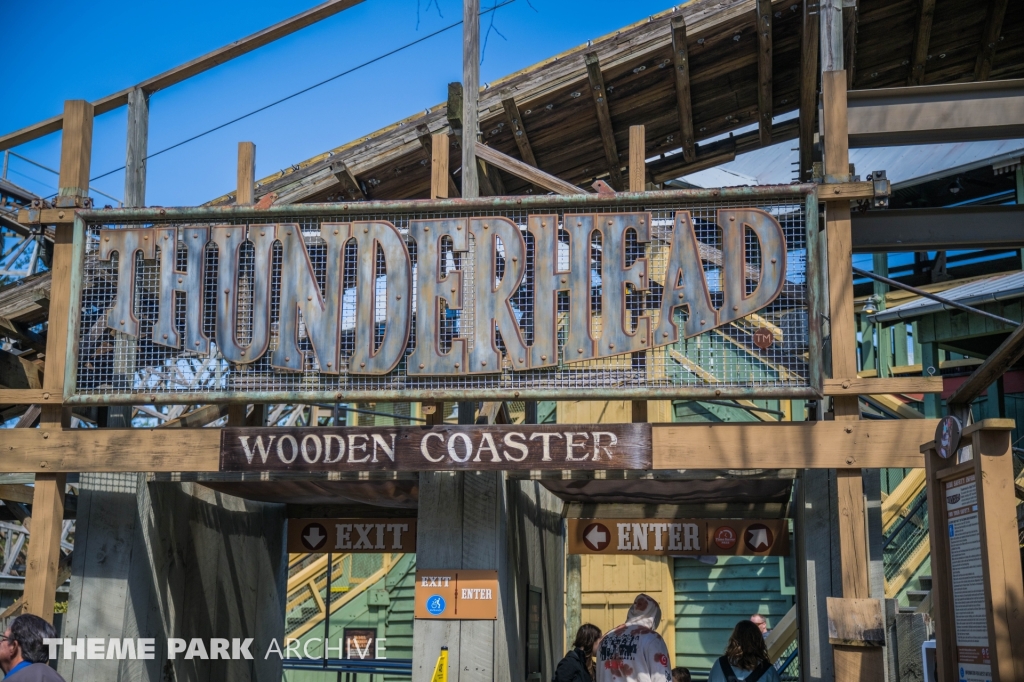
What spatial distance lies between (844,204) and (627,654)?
3.56 meters

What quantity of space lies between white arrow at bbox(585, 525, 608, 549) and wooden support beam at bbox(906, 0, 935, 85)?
5.87 meters

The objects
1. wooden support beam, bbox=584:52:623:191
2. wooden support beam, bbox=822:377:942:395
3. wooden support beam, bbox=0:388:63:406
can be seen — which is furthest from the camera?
wooden support beam, bbox=584:52:623:191

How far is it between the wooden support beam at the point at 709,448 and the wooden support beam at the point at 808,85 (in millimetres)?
3052

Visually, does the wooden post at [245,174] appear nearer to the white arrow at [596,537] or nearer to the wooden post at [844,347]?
the white arrow at [596,537]

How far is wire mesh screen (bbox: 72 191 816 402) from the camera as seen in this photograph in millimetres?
7477

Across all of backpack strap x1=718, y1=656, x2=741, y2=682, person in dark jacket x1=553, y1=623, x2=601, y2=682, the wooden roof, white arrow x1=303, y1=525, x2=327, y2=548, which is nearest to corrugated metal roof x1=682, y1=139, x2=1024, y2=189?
the wooden roof

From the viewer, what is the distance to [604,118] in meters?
10.5

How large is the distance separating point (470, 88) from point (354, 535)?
4.89 m

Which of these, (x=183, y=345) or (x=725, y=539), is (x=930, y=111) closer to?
(x=725, y=539)

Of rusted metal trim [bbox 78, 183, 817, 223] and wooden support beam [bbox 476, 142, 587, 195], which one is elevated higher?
wooden support beam [bbox 476, 142, 587, 195]

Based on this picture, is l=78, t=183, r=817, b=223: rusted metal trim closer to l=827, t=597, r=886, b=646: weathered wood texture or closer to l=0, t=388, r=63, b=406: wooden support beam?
l=0, t=388, r=63, b=406: wooden support beam

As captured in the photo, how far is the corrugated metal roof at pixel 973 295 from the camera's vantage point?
12.9 m

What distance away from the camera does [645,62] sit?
10016 millimetres

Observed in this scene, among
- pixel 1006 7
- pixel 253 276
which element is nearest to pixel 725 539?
pixel 253 276
